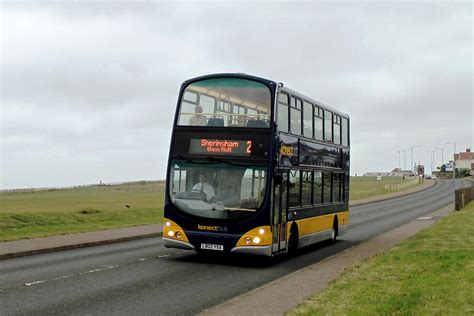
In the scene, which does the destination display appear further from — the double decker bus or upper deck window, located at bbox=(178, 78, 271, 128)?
upper deck window, located at bbox=(178, 78, 271, 128)

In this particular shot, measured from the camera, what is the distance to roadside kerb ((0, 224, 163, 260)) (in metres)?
16.7

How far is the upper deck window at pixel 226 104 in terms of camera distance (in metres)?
14.7

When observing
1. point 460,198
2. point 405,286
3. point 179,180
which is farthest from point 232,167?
point 460,198

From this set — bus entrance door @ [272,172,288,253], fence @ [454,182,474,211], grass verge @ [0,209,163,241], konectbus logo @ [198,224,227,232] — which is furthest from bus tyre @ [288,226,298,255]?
fence @ [454,182,474,211]

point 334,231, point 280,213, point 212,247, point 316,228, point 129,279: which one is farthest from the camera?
point 334,231

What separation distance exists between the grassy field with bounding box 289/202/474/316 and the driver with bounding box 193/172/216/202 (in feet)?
11.5

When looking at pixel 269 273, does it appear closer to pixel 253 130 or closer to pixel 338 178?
pixel 253 130

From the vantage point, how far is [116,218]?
30672mm

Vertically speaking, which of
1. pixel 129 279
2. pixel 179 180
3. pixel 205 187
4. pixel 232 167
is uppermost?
pixel 232 167

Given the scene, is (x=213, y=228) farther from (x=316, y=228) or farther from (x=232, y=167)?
(x=316, y=228)

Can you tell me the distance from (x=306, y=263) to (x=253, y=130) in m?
3.82

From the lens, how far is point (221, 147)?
14719mm

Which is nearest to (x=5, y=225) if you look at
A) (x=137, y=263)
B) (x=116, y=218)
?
(x=116, y=218)

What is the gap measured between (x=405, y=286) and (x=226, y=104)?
6181mm
